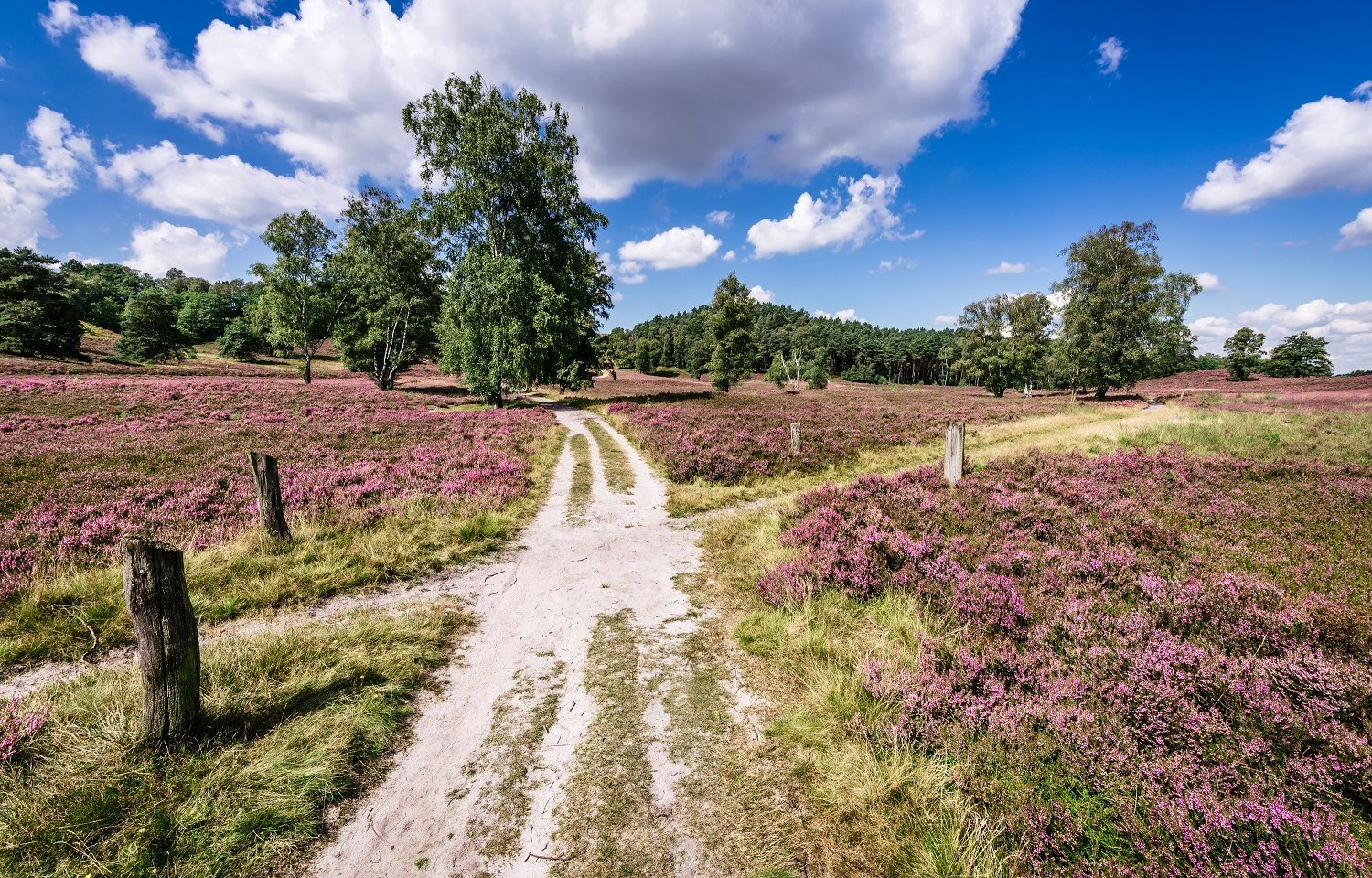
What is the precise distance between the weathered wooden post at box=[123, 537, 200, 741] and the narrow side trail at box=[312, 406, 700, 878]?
1.88 meters

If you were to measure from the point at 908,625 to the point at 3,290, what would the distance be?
3020 inches

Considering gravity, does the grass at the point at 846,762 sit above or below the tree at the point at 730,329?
below

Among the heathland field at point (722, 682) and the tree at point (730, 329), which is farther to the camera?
the tree at point (730, 329)

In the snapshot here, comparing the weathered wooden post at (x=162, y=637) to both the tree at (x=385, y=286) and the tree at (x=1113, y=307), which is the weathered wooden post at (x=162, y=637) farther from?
the tree at (x=1113, y=307)

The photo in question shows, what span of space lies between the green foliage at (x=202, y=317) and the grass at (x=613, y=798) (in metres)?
120

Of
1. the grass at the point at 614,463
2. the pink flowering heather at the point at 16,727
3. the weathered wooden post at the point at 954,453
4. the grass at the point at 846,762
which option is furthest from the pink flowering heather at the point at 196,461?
the weathered wooden post at the point at 954,453

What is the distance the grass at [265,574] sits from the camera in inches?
230

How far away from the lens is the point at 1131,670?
4.26m

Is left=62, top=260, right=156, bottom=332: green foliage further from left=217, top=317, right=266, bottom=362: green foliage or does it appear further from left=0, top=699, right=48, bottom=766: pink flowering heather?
left=0, top=699, right=48, bottom=766: pink flowering heather

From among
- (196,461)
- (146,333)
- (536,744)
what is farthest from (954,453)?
(146,333)

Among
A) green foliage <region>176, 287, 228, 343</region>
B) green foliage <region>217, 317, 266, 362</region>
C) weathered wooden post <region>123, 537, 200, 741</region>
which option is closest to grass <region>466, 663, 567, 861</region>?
weathered wooden post <region>123, 537, 200, 741</region>

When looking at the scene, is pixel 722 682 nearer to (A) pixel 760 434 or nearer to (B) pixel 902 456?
(A) pixel 760 434

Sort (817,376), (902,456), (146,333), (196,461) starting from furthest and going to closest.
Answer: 1. (817,376)
2. (146,333)
3. (902,456)
4. (196,461)

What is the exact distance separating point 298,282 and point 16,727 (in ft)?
165
